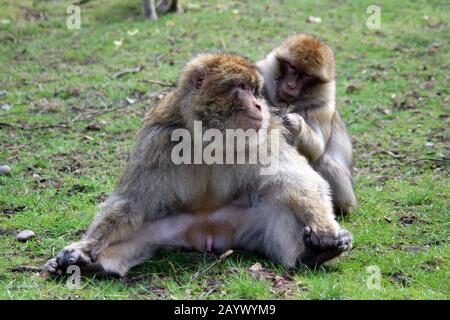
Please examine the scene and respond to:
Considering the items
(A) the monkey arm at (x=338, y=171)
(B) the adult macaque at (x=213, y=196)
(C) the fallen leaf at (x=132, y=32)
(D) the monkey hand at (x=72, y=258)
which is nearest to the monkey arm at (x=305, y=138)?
(A) the monkey arm at (x=338, y=171)

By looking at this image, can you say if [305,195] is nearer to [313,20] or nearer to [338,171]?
[338,171]

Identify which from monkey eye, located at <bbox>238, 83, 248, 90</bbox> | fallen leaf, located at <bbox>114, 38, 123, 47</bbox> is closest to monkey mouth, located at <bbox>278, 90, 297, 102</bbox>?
monkey eye, located at <bbox>238, 83, 248, 90</bbox>

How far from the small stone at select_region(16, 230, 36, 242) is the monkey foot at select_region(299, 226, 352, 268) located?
1781mm

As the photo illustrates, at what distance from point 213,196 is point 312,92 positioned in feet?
4.47

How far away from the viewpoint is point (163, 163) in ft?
13.5

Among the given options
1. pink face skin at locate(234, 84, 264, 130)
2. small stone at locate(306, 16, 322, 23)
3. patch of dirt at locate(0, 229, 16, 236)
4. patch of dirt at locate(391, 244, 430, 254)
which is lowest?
patch of dirt at locate(391, 244, 430, 254)

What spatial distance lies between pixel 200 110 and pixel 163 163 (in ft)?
1.20

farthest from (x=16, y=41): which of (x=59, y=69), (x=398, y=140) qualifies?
(x=398, y=140)

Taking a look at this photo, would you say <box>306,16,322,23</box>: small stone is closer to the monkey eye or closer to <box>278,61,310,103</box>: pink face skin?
<box>278,61,310,103</box>: pink face skin

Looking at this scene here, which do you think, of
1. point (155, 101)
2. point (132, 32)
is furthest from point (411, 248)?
point (132, 32)

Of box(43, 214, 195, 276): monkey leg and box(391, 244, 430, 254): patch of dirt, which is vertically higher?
box(43, 214, 195, 276): monkey leg

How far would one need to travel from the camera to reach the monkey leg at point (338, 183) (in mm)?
5109

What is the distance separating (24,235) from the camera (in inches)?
186

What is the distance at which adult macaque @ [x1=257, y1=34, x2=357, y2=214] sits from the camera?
513 centimetres
